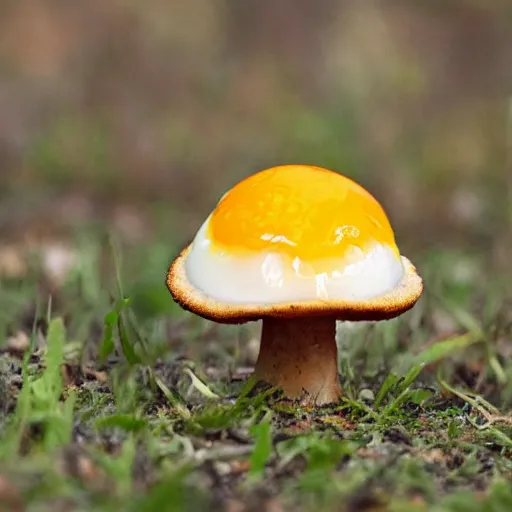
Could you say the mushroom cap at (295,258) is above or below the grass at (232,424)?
above

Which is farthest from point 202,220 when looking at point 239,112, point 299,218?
point 299,218

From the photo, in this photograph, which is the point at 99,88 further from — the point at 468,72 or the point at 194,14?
the point at 468,72

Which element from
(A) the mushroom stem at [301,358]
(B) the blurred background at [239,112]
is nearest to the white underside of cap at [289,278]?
(A) the mushroom stem at [301,358]

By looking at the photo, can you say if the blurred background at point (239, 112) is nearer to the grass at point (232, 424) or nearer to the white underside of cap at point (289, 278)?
the grass at point (232, 424)

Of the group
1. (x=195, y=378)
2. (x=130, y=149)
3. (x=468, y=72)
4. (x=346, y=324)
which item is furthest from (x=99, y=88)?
(x=195, y=378)

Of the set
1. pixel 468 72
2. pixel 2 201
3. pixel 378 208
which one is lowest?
pixel 2 201
